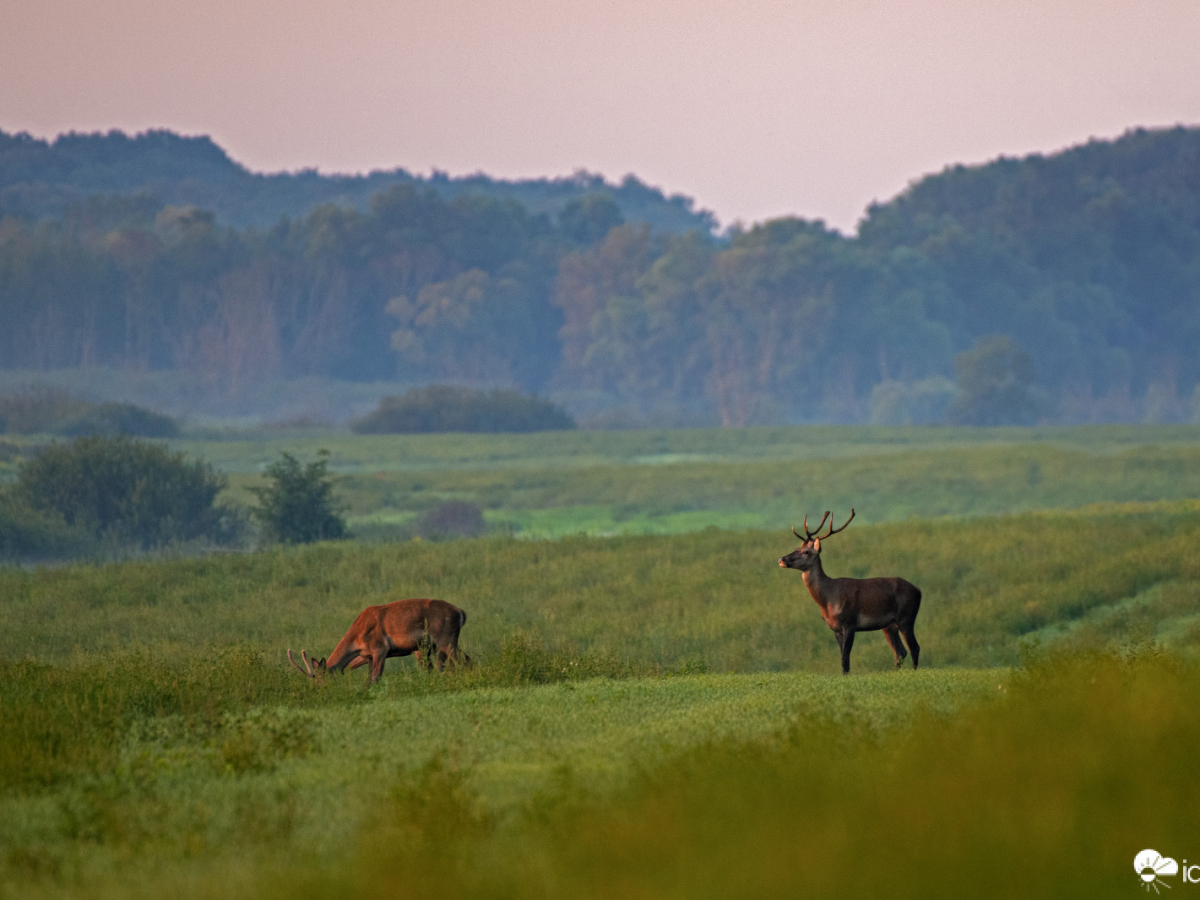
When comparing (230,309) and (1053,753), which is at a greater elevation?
(230,309)

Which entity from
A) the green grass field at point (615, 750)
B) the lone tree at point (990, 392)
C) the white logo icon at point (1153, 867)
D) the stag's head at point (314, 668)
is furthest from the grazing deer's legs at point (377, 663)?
the lone tree at point (990, 392)

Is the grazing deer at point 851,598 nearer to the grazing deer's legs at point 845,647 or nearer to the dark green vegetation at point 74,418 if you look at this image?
the grazing deer's legs at point 845,647

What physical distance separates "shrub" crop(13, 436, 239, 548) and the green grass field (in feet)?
64.9

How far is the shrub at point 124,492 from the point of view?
1975 inches

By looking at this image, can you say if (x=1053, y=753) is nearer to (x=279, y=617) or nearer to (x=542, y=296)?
(x=279, y=617)

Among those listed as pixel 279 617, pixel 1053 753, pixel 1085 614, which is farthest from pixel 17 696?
pixel 1085 614

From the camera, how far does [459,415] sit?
345 feet

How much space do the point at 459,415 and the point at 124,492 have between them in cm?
5428

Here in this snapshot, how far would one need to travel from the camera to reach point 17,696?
14.5m

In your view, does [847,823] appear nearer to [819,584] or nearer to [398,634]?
[819,584]

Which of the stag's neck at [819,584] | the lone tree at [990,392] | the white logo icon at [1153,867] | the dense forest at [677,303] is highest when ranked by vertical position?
the dense forest at [677,303]

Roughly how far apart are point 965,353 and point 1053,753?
370 ft

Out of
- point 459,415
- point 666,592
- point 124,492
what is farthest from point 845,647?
point 459,415

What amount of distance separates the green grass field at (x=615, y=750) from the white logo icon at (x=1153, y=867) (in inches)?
3.4
